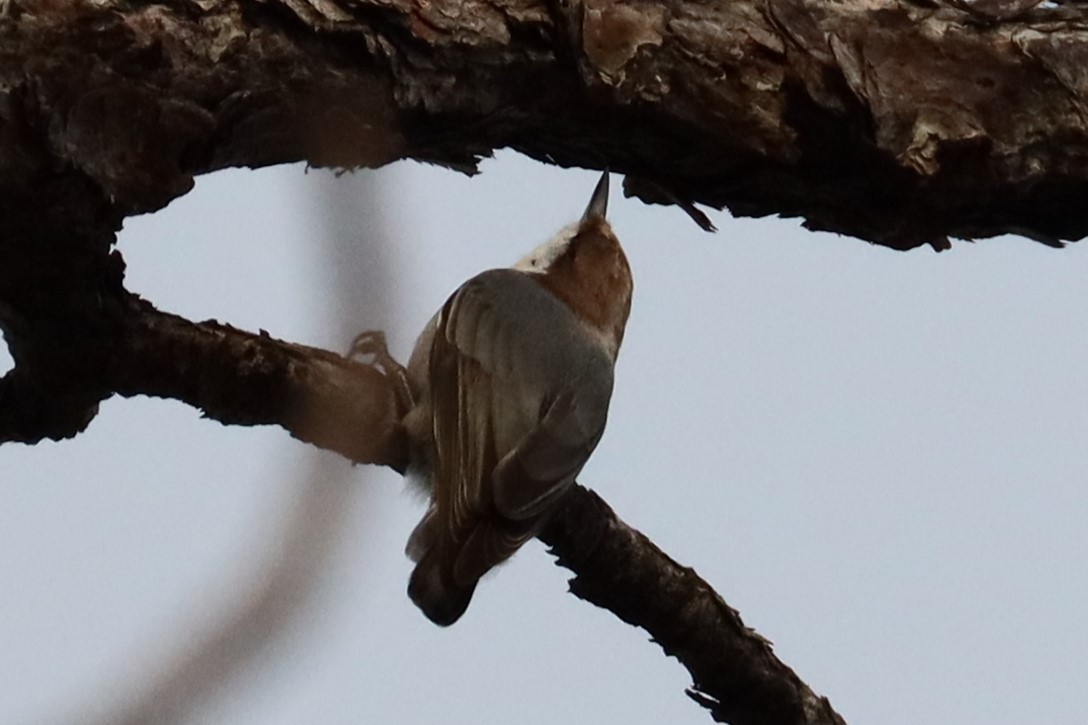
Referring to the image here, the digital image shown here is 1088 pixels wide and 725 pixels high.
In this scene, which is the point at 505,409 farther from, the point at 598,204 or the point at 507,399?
the point at 598,204

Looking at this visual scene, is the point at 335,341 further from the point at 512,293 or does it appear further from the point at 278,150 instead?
the point at 512,293

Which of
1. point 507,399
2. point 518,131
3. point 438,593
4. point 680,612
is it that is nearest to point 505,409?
point 507,399

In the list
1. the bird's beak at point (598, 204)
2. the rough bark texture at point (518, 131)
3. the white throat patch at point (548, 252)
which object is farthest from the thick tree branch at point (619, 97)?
the white throat patch at point (548, 252)

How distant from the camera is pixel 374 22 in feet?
5.16

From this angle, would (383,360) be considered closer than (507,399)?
Yes

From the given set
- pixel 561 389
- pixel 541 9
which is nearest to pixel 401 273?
pixel 541 9

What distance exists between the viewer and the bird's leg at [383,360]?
4.67 ft

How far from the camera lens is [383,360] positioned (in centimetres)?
182

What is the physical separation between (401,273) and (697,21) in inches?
29.8

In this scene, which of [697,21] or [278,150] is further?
[697,21]

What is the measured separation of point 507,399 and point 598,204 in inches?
18.6

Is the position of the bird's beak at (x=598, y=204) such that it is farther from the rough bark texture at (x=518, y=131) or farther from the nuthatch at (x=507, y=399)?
the rough bark texture at (x=518, y=131)

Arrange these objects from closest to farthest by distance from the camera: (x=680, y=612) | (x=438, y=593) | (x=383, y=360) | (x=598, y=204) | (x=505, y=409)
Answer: (x=383, y=360)
(x=680, y=612)
(x=438, y=593)
(x=505, y=409)
(x=598, y=204)

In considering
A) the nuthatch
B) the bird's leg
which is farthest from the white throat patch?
the bird's leg
